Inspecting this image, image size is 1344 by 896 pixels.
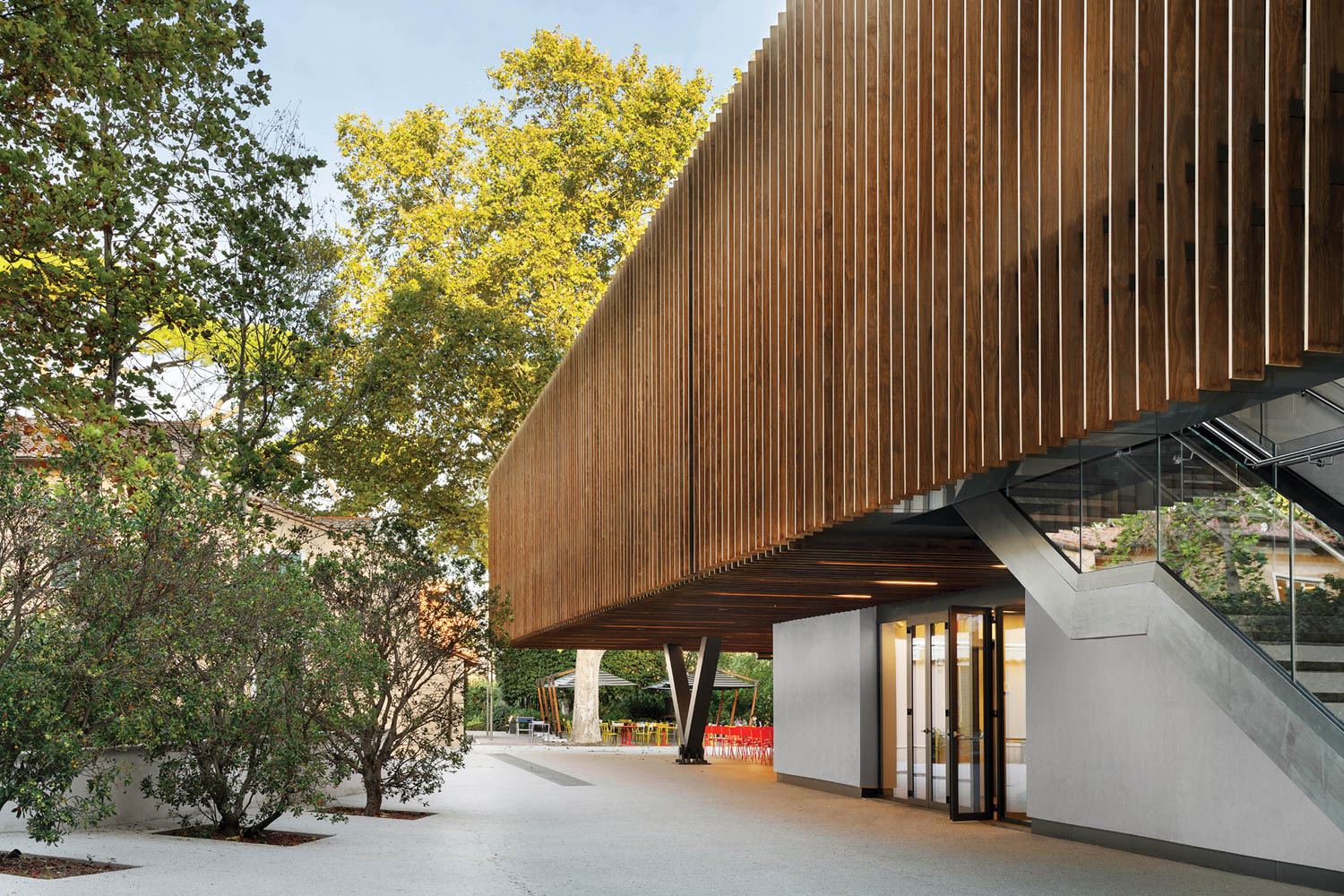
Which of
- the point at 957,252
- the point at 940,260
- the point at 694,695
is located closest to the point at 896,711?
the point at 694,695

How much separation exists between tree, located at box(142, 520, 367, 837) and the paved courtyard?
1.80ft

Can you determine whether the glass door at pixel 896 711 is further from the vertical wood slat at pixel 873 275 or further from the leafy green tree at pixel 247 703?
the vertical wood slat at pixel 873 275

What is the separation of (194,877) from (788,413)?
18.0ft

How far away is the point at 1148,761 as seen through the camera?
11422 millimetres

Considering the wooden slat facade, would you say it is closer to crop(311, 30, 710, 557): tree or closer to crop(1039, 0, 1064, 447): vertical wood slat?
crop(1039, 0, 1064, 447): vertical wood slat

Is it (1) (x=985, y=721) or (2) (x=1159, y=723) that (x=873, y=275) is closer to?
(2) (x=1159, y=723)

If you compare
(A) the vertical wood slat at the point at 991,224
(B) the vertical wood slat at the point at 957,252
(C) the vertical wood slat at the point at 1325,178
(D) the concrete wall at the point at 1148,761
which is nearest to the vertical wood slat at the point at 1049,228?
(A) the vertical wood slat at the point at 991,224

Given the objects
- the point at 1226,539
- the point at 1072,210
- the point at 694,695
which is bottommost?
the point at 694,695

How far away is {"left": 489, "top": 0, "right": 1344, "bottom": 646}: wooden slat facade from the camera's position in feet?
16.9

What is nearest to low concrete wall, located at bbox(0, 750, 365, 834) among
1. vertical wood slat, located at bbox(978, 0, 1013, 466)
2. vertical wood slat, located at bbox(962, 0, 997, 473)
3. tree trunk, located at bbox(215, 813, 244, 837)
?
tree trunk, located at bbox(215, 813, 244, 837)

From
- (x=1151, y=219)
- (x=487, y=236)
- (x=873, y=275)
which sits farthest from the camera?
(x=487, y=236)

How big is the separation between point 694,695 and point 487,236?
13.7 metres

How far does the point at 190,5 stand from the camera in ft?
38.1

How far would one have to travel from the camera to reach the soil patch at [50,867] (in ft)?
27.8
